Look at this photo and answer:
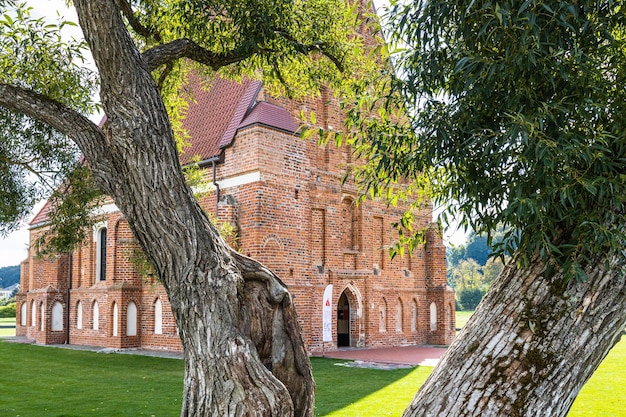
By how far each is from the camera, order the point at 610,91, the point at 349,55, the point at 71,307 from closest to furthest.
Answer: the point at 610,91 < the point at 349,55 < the point at 71,307

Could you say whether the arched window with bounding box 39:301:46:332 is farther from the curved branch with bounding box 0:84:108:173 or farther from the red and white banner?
the curved branch with bounding box 0:84:108:173

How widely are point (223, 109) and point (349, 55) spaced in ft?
Result: 43.2

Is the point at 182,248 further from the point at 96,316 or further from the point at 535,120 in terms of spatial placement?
the point at 96,316

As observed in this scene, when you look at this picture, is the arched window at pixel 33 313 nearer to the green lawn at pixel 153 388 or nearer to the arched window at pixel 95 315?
the arched window at pixel 95 315

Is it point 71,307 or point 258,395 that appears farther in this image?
point 71,307

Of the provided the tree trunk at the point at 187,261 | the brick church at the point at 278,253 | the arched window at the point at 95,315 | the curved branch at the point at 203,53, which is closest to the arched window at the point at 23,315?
the brick church at the point at 278,253

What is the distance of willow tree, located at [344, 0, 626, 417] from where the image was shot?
356 centimetres

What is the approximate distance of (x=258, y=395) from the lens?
14.2 ft

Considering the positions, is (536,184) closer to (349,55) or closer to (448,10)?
(448,10)

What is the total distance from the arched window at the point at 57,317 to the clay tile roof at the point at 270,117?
1419 centimetres

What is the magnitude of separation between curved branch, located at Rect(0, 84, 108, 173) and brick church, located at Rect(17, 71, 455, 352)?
10795 mm

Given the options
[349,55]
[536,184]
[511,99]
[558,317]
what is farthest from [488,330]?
[349,55]

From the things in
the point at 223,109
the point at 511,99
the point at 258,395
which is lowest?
the point at 258,395

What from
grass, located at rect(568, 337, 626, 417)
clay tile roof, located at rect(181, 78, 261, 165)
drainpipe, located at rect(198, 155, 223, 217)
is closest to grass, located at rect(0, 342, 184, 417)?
drainpipe, located at rect(198, 155, 223, 217)
